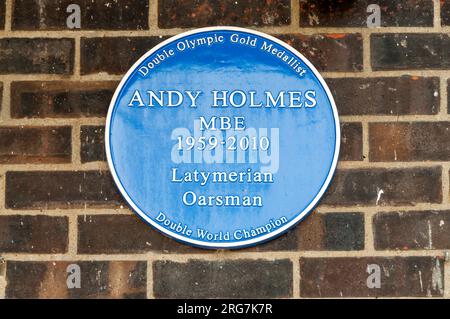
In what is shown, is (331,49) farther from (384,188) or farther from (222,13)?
(384,188)

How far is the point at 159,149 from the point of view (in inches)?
115

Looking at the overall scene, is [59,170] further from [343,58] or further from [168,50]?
[343,58]

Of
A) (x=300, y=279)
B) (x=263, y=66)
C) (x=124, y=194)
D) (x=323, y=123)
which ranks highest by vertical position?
(x=263, y=66)

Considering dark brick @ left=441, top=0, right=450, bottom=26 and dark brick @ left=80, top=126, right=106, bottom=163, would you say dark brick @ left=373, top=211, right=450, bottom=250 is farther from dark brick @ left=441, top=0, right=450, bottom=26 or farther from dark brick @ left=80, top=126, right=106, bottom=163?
dark brick @ left=80, top=126, right=106, bottom=163

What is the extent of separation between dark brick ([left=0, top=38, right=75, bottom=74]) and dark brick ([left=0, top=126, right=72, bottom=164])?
206 mm

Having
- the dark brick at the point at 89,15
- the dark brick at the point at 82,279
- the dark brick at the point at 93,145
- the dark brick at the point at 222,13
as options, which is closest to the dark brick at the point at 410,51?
the dark brick at the point at 222,13

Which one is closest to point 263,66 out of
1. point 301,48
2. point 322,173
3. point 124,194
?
point 301,48

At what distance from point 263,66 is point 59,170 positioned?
0.74 metres

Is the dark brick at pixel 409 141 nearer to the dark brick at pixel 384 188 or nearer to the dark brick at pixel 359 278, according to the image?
the dark brick at pixel 384 188

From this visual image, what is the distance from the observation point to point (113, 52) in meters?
2.99

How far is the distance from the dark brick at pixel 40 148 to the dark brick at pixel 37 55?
21 centimetres

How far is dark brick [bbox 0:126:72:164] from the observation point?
2.96m

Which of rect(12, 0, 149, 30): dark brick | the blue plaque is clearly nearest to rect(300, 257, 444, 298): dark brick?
the blue plaque

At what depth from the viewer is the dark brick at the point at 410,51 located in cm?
297
